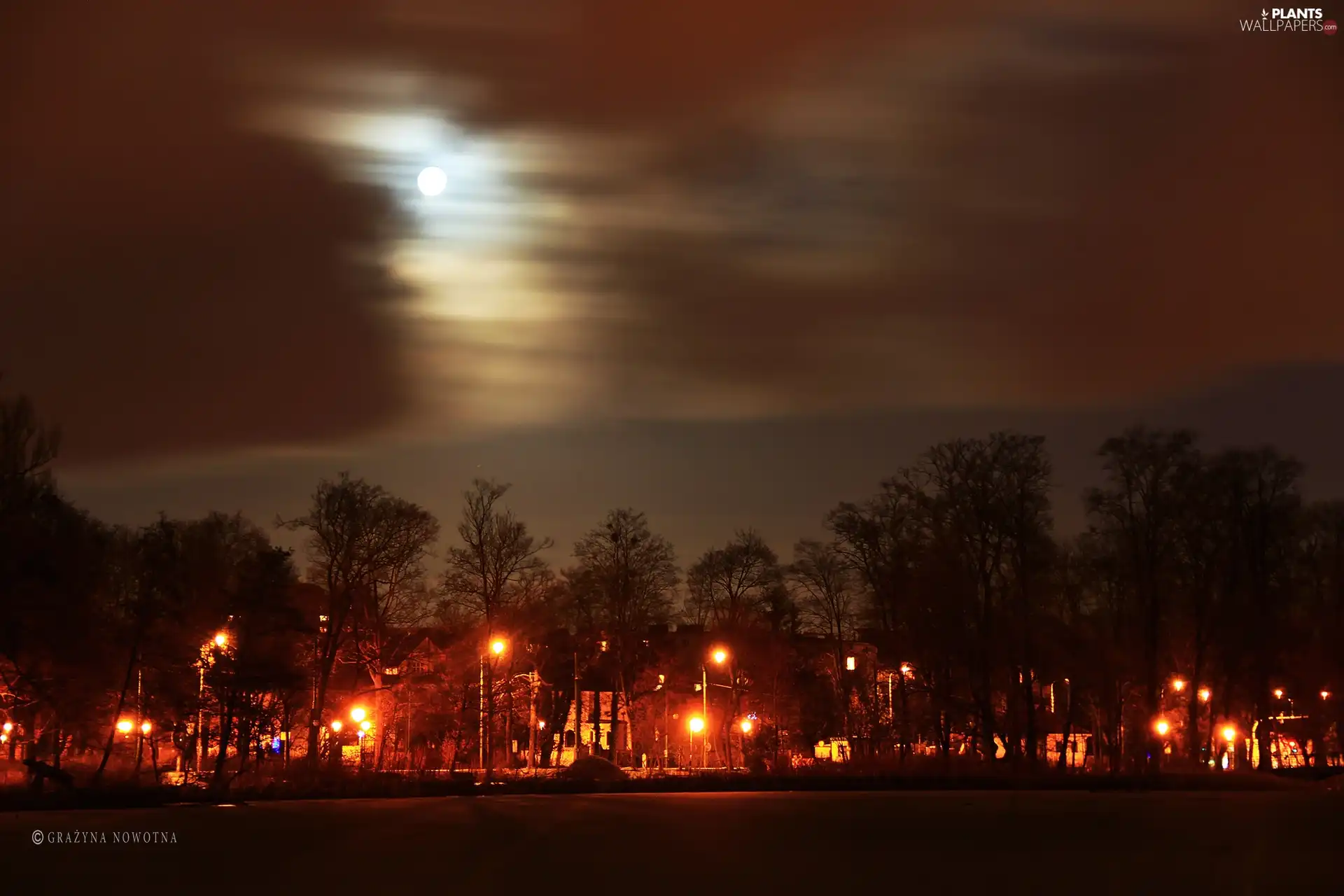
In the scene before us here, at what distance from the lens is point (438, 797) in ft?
124

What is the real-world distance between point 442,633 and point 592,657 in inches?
368

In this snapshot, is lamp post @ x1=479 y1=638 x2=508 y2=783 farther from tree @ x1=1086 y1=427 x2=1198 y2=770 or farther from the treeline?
tree @ x1=1086 y1=427 x2=1198 y2=770

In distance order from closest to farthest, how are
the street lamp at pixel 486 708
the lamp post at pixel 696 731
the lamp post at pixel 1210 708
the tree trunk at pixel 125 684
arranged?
the tree trunk at pixel 125 684
the street lamp at pixel 486 708
the lamp post at pixel 1210 708
the lamp post at pixel 696 731

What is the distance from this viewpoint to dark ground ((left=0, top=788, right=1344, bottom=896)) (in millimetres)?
15695

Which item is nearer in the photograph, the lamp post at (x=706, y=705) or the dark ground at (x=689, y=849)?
the dark ground at (x=689, y=849)

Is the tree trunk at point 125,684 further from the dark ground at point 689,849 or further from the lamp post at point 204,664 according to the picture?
the dark ground at point 689,849

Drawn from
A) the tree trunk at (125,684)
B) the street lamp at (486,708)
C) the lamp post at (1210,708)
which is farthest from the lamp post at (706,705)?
the tree trunk at (125,684)

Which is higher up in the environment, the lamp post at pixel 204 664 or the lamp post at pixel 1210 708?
the lamp post at pixel 204 664

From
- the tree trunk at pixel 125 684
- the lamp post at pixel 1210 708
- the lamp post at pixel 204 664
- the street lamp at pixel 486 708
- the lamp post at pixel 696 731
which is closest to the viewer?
the tree trunk at pixel 125 684

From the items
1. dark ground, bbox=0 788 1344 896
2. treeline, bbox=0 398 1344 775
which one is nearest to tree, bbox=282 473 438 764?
treeline, bbox=0 398 1344 775

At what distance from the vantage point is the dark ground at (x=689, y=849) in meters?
15.7

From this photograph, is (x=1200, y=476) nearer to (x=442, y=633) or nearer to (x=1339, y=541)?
(x=1339, y=541)

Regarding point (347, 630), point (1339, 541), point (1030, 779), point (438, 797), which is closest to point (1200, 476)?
point (1339, 541)

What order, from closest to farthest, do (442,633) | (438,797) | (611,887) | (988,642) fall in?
(611,887) → (438,797) → (988,642) → (442,633)
